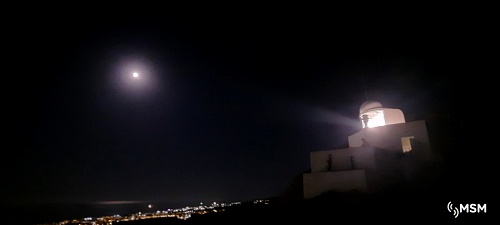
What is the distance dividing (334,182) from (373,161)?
329 cm

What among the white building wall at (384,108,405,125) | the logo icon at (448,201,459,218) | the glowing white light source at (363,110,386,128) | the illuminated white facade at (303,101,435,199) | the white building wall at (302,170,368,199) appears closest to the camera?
the logo icon at (448,201,459,218)

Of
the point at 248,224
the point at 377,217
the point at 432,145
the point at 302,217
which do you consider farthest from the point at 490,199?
the point at 248,224

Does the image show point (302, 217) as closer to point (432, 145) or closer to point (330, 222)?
point (330, 222)

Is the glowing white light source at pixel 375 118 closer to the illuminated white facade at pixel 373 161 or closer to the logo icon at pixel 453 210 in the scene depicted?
the illuminated white facade at pixel 373 161

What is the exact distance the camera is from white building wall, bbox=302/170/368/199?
65.4 ft

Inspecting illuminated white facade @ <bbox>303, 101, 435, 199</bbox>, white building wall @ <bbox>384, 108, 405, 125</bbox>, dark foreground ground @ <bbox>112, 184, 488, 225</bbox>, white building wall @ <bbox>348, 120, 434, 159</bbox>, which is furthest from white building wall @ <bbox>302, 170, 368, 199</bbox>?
white building wall @ <bbox>384, 108, 405, 125</bbox>

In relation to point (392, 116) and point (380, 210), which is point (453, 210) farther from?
point (392, 116)

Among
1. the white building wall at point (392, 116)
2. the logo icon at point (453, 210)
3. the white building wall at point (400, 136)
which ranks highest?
the white building wall at point (392, 116)

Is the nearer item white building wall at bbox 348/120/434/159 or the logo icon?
the logo icon

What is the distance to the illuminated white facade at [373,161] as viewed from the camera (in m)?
20.4

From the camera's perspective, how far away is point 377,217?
17.9 metres

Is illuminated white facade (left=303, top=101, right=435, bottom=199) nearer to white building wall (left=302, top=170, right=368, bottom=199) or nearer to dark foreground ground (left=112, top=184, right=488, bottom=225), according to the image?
white building wall (left=302, top=170, right=368, bottom=199)

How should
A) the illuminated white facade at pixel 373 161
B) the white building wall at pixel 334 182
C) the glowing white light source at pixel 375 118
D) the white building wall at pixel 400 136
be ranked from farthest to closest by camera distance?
the glowing white light source at pixel 375 118 → the white building wall at pixel 400 136 → the illuminated white facade at pixel 373 161 → the white building wall at pixel 334 182

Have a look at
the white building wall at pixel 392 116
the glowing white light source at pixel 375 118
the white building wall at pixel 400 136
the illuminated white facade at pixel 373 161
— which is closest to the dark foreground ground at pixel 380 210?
the illuminated white facade at pixel 373 161
